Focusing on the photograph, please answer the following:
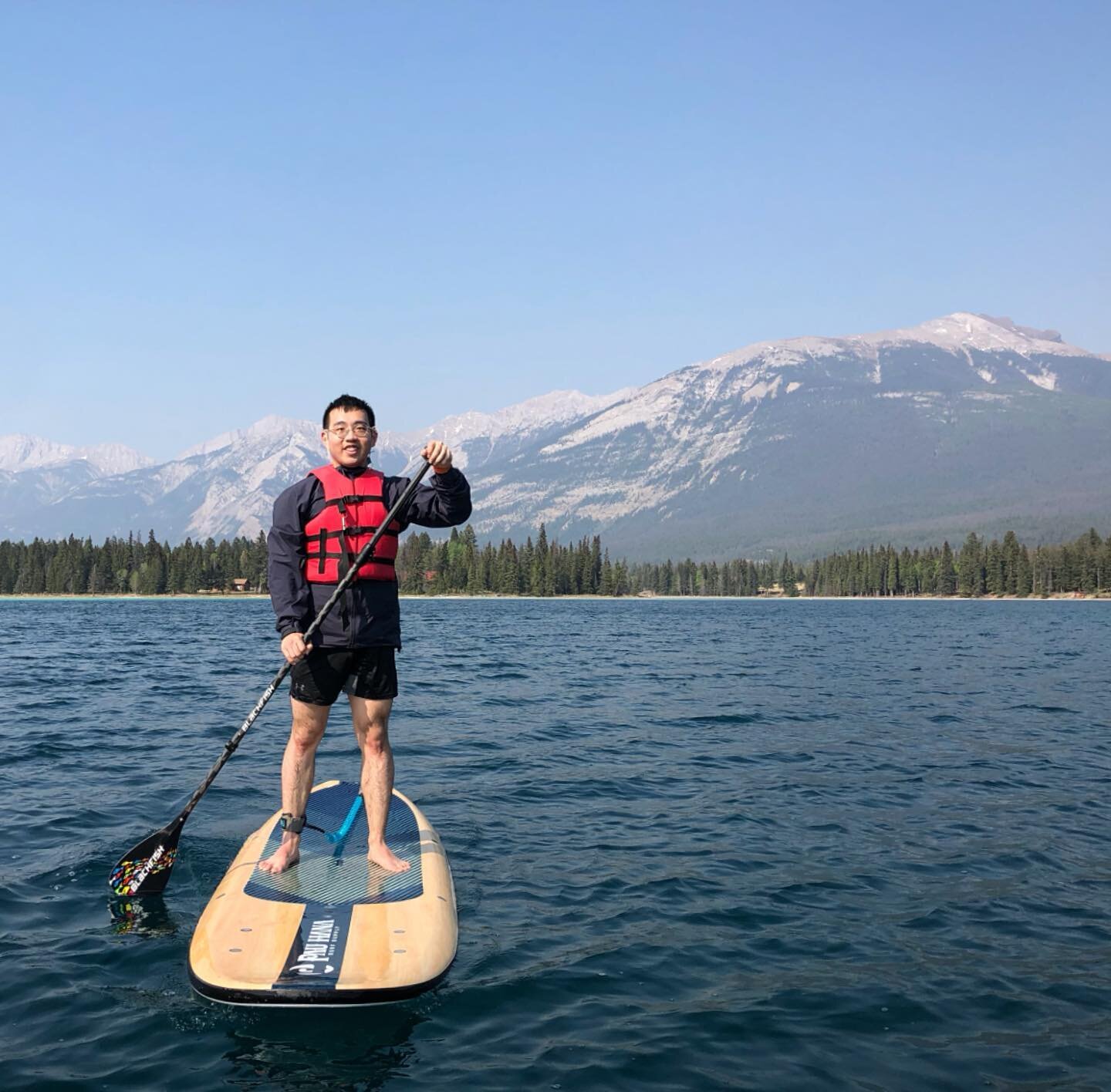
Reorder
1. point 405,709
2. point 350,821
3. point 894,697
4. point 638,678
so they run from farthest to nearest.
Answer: point 638,678
point 894,697
point 405,709
point 350,821

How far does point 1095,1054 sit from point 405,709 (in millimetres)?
18612

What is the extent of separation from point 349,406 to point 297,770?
135 inches

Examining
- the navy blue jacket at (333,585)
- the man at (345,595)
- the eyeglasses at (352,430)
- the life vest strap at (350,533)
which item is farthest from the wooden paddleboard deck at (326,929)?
the eyeglasses at (352,430)

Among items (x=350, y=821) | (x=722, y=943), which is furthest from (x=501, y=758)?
(x=722, y=943)

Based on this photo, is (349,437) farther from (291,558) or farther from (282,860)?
(282,860)

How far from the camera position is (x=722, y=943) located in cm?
859

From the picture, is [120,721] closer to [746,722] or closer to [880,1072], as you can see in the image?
[746,722]

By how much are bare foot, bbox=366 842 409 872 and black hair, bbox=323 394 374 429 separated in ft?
13.1

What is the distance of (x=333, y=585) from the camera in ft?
29.3

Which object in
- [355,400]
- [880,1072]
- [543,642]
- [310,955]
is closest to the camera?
[880,1072]

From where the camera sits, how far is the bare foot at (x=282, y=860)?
8859 mm

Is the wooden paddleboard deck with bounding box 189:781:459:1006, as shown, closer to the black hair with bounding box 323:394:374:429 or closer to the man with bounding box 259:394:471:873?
the man with bounding box 259:394:471:873

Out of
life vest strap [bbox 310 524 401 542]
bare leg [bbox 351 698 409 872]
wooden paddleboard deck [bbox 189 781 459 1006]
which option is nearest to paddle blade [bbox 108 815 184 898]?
wooden paddleboard deck [bbox 189 781 459 1006]

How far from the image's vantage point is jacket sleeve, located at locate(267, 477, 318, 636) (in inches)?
348
